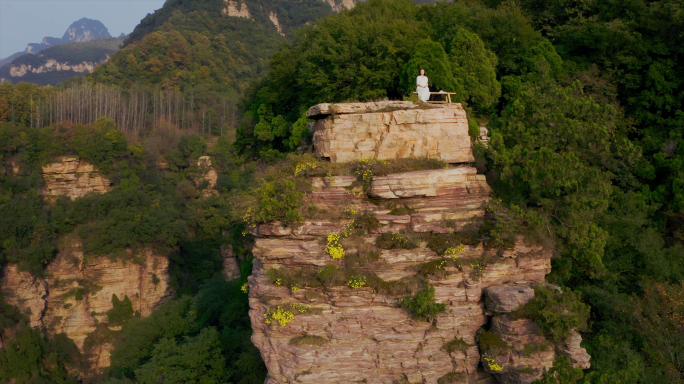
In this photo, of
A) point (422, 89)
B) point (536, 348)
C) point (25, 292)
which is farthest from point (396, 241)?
point (25, 292)

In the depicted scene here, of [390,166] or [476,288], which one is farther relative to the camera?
[390,166]

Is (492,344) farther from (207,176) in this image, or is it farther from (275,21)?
→ (275,21)

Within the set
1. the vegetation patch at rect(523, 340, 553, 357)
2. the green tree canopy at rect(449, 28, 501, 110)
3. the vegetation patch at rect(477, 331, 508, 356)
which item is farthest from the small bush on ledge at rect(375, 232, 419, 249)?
the green tree canopy at rect(449, 28, 501, 110)

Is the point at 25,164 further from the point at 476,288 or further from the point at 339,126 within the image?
the point at 476,288

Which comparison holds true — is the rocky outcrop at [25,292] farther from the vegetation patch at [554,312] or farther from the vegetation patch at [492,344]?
the vegetation patch at [554,312]

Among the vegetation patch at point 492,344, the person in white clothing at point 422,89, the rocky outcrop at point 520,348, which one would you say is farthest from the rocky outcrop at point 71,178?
the rocky outcrop at point 520,348

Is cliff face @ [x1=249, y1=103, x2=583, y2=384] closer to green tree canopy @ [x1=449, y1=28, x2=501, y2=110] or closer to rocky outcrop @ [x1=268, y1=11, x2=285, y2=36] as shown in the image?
green tree canopy @ [x1=449, y1=28, x2=501, y2=110]

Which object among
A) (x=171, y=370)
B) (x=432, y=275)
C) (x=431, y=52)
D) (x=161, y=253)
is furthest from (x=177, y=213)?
(x=432, y=275)
